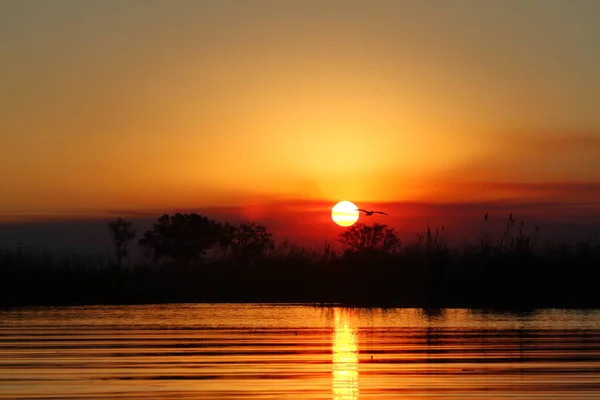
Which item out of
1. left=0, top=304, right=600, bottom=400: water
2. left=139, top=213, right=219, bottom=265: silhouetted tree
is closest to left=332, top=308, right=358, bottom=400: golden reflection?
left=0, top=304, right=600, bottom=400: water

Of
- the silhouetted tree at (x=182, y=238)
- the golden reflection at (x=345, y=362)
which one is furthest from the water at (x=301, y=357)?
the silhouetted tree at (x=182, y=238)

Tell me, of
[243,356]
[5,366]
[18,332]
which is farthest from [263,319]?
[5,366]

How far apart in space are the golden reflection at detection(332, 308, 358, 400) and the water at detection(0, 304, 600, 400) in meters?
0.03

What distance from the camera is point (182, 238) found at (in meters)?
97.0

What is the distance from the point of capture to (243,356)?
27.0 meters

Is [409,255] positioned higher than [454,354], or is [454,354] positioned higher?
[409,255]

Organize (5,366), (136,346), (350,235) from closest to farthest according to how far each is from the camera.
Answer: (5,366) → (136,346) → (350,235)

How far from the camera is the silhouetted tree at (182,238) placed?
316ft

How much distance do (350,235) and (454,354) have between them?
6053 cm

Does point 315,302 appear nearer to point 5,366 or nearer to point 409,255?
point 409,255

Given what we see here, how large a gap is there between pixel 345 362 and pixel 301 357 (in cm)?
143

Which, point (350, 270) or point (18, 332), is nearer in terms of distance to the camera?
point (18, 332)

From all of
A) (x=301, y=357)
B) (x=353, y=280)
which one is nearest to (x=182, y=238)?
(x=353, y=280)

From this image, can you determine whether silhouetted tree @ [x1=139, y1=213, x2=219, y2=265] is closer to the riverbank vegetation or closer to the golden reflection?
the riverbank vegetation
